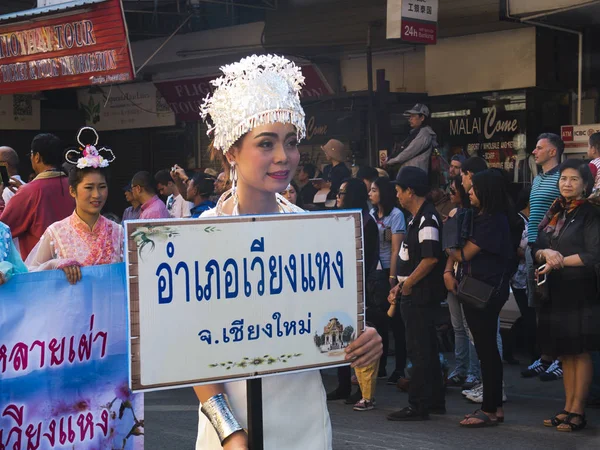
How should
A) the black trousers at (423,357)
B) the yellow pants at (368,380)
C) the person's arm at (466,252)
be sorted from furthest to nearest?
the yellow pants at (368,380) < the black trousers at (423,357) < the person's arm at (466,252)

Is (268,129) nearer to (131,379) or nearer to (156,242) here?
(156,242)

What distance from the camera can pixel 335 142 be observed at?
37.3ft

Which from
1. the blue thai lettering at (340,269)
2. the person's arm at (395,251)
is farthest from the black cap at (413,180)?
the blue thai lettering at (340,269)

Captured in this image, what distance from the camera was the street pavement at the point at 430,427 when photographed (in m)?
6.44

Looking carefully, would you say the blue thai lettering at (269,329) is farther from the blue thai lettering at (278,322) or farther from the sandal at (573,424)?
the sandal at (573,424)

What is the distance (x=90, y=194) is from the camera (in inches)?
213

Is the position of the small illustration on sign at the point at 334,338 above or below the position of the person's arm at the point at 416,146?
below

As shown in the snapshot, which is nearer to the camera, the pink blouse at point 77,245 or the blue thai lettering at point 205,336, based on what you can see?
the blue thai lettering at point 205,336

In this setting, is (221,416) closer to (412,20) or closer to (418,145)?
(418,145)

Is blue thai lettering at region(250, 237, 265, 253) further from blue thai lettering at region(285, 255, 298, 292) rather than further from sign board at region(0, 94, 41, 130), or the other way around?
sign board at region(0, 94, 41, 130)

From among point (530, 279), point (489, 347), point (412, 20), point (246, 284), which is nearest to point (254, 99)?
point (246, 284)

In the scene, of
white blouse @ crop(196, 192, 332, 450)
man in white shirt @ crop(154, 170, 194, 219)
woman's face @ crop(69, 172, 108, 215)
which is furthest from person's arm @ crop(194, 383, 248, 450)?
man in white shirt @ crop(154, 170, 194, 219)

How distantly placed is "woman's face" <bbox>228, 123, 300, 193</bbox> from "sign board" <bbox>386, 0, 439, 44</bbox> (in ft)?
27.7

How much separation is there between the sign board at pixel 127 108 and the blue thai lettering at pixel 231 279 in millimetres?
16796
